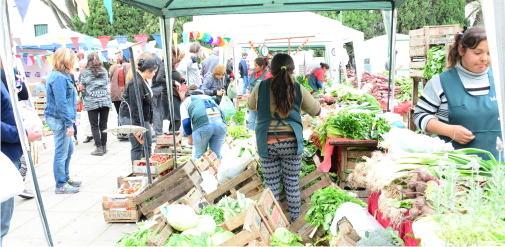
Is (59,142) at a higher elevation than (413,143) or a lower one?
lower

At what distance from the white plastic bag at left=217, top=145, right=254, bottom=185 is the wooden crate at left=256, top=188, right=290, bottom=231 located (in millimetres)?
970

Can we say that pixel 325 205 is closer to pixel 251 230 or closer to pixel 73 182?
pixel 251 230

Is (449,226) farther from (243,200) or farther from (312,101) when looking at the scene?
(312,101)

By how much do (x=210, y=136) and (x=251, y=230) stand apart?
8.90 feet

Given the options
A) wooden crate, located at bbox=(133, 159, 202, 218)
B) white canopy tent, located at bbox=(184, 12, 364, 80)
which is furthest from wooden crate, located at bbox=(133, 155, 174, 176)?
white canopy tent, located at bbox=(184, 12, 364, 80)

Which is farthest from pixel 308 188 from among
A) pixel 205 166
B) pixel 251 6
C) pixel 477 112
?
pixel 251 6

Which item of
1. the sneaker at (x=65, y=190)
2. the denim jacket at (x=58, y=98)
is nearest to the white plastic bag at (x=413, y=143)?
the denim jacket at (x=58, y=98)

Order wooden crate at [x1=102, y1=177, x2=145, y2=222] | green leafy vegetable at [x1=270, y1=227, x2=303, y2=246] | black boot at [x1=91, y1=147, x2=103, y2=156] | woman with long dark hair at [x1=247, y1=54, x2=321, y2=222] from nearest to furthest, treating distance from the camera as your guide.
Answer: green leafy vegetable at [x1=270, y1=227, x2=303, y2=246] < woman with long dark hair at [x1=247, y1=54, x2=321, y2=222] < wooden crate at [x1=102, y1=177, x2=145, y2=222] < black boot at [x1=91, y1=147, x2=103, y2=156]

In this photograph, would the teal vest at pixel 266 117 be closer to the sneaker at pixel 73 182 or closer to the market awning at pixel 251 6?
the market awning at pixel 251 6

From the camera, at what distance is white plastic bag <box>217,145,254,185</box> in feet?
13.5

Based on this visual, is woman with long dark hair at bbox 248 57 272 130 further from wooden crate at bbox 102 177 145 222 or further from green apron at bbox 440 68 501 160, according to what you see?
green apron at bbox 440 68 501 160

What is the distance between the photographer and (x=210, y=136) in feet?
16.8

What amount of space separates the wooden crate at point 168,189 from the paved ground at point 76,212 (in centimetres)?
35

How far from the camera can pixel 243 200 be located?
3.29 m
